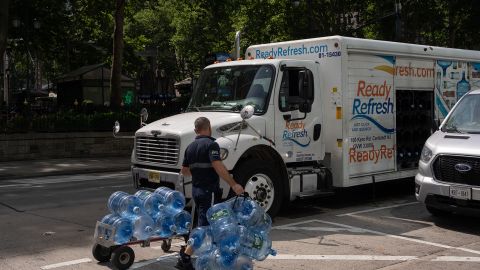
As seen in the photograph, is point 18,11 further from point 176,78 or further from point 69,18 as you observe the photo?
point 176,78

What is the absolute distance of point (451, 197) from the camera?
7969 millimetres

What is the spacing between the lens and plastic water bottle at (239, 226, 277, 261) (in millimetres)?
5504

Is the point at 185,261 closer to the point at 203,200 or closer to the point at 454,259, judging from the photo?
the point at 203,200

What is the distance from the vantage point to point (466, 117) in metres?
9.11

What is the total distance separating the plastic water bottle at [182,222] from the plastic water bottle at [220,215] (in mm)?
899

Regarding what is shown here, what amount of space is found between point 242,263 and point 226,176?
35.4 inches

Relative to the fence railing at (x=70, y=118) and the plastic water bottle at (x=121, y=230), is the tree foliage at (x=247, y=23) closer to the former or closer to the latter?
the fence railing at (x=70, y=118)

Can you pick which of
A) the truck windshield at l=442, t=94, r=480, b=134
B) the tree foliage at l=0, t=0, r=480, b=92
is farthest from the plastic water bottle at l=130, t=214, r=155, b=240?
the tree foliage at l=0, t=0, r=480, b=92

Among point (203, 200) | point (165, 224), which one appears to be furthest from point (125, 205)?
point (203, 200)

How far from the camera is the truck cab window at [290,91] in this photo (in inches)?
357

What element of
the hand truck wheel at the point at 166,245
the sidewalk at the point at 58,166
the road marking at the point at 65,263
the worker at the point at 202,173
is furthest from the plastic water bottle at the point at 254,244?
the sidewalk at the point at 58,166

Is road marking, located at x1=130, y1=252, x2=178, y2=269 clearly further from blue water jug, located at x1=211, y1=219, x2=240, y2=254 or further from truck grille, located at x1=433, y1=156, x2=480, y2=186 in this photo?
truck grille, located at x1=433, y1=156, x2=480, y2=186

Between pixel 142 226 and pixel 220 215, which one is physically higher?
pixel 220 215

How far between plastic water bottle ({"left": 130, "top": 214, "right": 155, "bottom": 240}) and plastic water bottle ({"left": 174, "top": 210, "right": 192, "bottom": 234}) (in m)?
0.29
